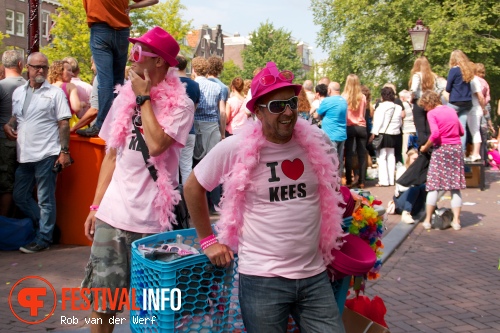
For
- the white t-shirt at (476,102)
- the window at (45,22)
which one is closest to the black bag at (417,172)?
the white t-shirt at (476,102)

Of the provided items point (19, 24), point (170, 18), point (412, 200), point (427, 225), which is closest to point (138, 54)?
point (427, 225)

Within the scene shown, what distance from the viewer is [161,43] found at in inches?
139

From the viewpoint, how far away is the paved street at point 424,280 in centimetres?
521

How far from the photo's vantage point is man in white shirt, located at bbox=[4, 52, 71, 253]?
7246 millimetres

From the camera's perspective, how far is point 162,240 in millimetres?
3389

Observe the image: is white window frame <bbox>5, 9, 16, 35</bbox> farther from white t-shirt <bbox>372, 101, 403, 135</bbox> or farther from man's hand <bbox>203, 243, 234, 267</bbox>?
man's hand <bbox>203, 243, 234, 267</bbox>

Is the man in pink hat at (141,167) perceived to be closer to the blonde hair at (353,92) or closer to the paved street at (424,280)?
the paved street at (424,280)

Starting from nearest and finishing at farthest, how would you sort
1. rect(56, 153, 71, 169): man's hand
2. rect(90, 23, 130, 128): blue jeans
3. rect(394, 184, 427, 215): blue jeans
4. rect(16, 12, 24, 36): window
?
1. rect(90, 23, 130, 128): blue jeans
2. rect(56, 153, 71, 169): man's hand
3. rect(394, 184, 427, 215): blue jeans
4. rect(16, 12, 24, 36): window

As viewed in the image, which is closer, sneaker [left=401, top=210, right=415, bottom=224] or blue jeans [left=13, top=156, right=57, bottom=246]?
blue jeans [left=13, top=156, right=57, bottom=246]

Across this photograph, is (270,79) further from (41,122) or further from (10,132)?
(10,132)

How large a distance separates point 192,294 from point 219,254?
0.77ft

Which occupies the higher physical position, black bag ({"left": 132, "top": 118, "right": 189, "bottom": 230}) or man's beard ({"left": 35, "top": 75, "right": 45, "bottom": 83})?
man's beard ({"left": 35, "top": 75, "right": 45, "bottom": 83})

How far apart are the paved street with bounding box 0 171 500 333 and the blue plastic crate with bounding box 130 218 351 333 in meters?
1.92

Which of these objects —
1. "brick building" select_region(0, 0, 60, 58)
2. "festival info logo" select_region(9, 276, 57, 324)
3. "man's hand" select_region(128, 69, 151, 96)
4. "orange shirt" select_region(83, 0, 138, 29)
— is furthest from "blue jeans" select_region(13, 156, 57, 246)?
"brick building" select_region(0, 0, 60, 58)
